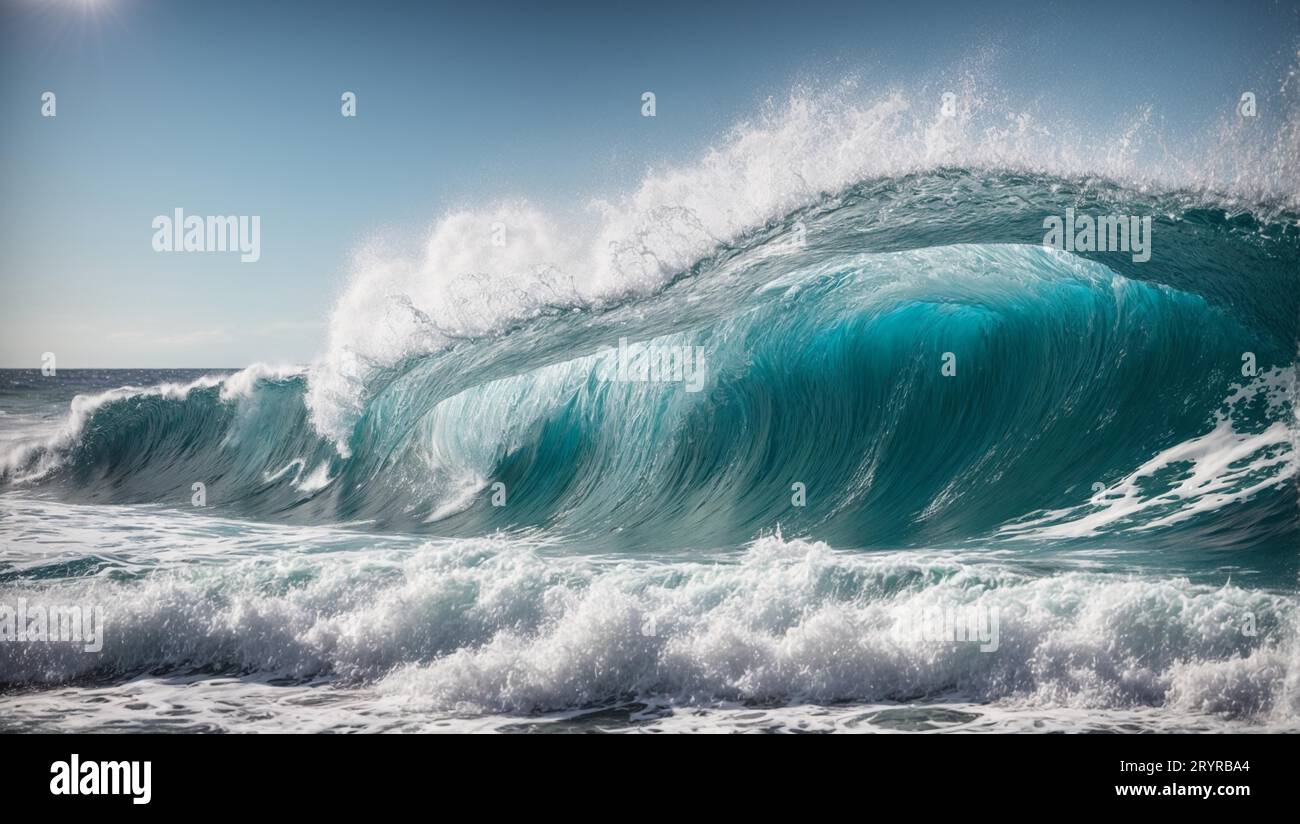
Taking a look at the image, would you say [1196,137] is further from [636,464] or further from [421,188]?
[421,188]

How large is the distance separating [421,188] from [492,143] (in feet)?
2.56

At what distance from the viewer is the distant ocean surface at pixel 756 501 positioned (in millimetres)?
3830

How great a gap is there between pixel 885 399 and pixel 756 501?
1.24m

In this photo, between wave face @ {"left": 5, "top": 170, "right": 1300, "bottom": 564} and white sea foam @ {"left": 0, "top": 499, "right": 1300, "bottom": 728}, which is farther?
wave face @ {"left": 5, "top": 170, "right": 1300, "bottom": 564}

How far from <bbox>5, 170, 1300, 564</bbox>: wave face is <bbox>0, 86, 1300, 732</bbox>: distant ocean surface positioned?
3cm

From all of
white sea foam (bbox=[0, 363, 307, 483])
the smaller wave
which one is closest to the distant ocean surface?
→ the smaller wave

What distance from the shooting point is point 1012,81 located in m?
6.12

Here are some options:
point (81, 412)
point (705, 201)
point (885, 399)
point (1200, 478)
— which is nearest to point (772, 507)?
point (885, 399)

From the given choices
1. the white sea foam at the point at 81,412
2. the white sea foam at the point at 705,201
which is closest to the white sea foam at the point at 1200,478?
the white sea foam at the point at 705,201

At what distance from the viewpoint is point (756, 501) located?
583cm

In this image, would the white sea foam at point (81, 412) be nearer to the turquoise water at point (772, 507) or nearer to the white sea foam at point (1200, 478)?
the turquoise water at point (772, 507)

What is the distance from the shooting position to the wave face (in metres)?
5.20

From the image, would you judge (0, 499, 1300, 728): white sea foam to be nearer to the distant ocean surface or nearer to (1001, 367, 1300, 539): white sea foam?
the distant ocean surface
